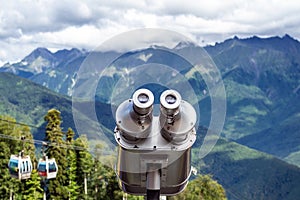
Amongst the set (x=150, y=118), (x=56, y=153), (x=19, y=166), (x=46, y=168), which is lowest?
(x=150, y=118)

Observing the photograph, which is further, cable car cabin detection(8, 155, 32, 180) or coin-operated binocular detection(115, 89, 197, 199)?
cable car cabin detection(8, 155, 32, 180)

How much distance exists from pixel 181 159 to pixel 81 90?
4.36 feet

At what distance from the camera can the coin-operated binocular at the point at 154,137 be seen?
16.5ft

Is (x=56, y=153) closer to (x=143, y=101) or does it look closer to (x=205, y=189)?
(x=205, y=189)

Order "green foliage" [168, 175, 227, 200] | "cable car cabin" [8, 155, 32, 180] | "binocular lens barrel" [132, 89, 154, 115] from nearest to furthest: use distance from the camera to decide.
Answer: "binocular lens barrel" [132, 89, 154, 115] → "cable car cabin" [8, 155, 32, 180] → "green foliage" [168, 175, 227, 200]

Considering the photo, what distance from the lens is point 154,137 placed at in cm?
516

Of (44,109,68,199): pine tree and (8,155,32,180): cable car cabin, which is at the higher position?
(44,109,68,199): pine tree

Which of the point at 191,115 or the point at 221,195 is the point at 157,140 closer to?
the point at 191,115

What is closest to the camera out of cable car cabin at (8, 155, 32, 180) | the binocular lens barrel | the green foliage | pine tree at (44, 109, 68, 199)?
the binocular lens barrel

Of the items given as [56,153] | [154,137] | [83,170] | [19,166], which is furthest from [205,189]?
[154,137]

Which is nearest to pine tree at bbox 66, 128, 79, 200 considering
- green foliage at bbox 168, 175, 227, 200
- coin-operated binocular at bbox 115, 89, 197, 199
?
green foliage at bbox 168, 175, 227, 200

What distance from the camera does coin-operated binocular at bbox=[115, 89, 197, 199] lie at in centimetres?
502

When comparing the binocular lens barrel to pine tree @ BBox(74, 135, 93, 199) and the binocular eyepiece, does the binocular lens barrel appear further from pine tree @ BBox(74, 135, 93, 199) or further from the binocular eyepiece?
pine tree @ BBox(74, 135, 93, 199)

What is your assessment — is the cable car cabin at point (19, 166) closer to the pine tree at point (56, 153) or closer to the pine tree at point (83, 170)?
the pine tree at point (56, 153)
